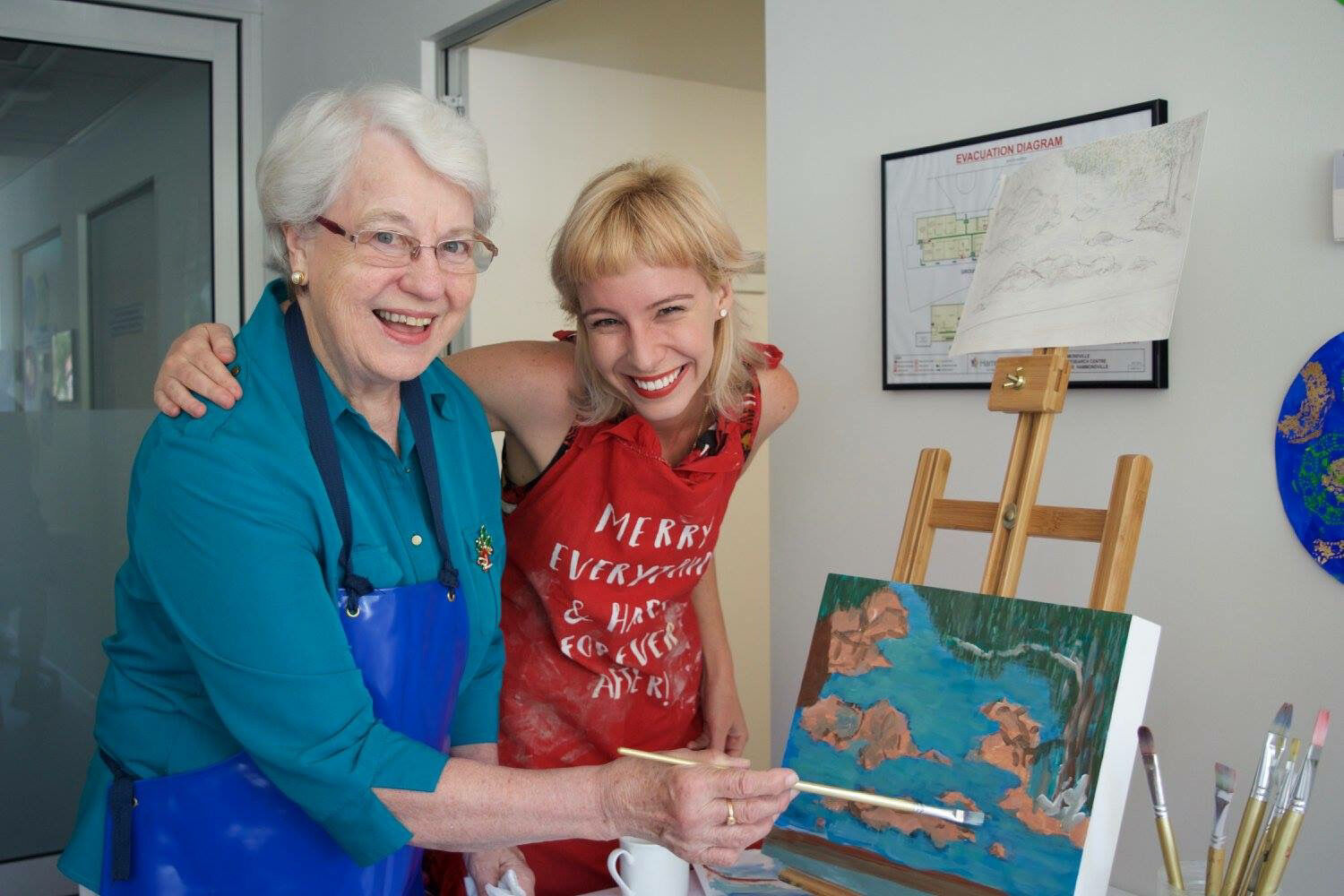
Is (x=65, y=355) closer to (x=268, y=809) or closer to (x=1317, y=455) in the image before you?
(x=268, y=809)

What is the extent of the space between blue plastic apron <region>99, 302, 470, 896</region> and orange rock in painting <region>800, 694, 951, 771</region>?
48cm

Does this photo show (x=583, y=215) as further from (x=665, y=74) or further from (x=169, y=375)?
(x=665, y=74)

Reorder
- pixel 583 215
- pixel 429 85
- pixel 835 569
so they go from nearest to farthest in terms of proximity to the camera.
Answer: pixel 583 215
pixel 835 569
pixel 429 85

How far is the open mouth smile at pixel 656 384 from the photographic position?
5.48ft

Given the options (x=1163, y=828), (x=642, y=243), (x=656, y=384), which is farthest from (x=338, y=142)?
(x=1163, y=828)

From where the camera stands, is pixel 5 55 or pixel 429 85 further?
pixel 5 55

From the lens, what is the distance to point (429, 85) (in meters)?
3.15

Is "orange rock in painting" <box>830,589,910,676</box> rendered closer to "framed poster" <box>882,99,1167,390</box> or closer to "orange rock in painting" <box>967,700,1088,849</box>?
"orange rock in painting" <box>967,700,1088,849</box>

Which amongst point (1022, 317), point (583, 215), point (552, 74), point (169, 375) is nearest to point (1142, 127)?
point (1022, 317)

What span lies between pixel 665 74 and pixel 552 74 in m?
0.41

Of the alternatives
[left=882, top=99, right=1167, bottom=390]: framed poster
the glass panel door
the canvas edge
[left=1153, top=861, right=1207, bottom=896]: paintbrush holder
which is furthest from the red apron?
the glass panel door

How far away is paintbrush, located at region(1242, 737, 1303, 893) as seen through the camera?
109 cm

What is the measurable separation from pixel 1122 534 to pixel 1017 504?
0.15m

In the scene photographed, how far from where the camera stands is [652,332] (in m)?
1.64
